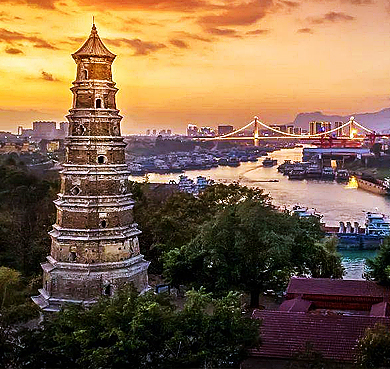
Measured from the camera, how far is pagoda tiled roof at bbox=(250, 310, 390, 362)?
5965 mm

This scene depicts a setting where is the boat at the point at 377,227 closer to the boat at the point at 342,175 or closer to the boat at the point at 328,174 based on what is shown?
the boat at the point at 342,175

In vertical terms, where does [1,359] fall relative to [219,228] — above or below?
below

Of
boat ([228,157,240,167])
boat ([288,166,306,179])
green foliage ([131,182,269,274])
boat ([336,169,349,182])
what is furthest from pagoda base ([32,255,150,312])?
boat ([228,157,240,167])

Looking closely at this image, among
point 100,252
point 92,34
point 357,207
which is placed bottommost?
point 357,207

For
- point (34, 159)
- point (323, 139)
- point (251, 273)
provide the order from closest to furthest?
1. point (251, 273)
2. point (34, 159)
3. point (323, 139)

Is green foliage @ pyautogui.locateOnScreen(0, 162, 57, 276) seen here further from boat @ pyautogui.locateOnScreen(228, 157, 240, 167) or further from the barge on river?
boat @ pyautogui.locateOnScreen(228, 157, 240, 167)

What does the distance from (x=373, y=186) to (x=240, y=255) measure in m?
28.4

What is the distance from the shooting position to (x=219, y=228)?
29.2 ft

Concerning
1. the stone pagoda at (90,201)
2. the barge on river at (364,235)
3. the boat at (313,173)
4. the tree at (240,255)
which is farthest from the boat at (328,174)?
the stone pagoda at (90,201)

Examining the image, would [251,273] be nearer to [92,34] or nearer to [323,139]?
[92,34]

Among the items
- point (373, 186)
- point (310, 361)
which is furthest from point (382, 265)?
point (373, 186)

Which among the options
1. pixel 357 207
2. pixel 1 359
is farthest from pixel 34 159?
pixel 1 359

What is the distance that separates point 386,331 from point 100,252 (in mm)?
3546

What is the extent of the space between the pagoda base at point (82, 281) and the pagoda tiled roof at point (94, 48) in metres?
2.63
